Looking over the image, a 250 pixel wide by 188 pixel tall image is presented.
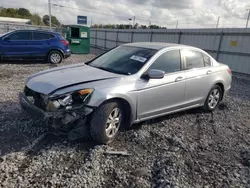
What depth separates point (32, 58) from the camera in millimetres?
10453

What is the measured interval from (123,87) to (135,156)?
104 centimetres

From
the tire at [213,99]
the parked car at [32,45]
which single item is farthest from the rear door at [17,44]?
the tire at [213,99]

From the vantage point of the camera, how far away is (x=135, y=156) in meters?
3.23

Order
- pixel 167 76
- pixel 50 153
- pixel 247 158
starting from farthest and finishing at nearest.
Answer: pixel 167 76
pixel 247 158
pixel 50 153

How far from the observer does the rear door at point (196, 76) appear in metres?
4.49

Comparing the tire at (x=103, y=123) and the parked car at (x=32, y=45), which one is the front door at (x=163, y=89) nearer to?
the tire at (x=103, y=123)

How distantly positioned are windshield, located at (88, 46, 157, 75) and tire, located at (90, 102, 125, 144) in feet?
2.38

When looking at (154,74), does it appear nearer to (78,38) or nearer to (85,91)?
(85,91)

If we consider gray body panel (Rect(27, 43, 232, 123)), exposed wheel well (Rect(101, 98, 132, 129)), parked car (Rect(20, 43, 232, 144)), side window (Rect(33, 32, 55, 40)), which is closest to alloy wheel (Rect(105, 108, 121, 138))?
parked car (Rect(20, 43, 232, 144))

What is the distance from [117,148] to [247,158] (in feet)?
6.51

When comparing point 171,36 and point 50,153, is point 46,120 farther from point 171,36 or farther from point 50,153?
point 171,36

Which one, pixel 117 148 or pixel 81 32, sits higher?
pixel 81 32

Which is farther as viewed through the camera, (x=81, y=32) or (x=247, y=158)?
(x=81, y=32)

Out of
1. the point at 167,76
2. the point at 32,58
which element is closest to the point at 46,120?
the point at 167,76
